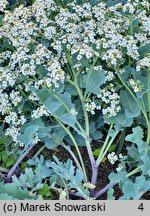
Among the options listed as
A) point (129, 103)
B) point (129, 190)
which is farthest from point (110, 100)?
point (129, 190)

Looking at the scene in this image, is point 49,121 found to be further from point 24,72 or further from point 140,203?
point 140,203

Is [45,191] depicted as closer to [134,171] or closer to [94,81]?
[134,171]

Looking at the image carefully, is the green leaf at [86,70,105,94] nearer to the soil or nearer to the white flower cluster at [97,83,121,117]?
the white flower cluster at [97,83,121,117]

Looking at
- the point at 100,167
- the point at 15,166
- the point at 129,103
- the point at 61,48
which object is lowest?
the point at 100,167

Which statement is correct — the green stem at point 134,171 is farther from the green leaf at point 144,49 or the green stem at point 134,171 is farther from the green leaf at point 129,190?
the green leaf at point 144,49

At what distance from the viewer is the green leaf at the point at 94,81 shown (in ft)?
5.66

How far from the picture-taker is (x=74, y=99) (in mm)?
1906

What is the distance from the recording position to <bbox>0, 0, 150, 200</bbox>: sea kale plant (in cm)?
167

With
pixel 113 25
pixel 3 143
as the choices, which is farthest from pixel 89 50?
pixel 3 143

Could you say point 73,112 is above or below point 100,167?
above

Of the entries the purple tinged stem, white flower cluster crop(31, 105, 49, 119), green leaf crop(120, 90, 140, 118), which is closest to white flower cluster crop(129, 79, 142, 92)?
green leaf crop(120, 90, 140, 118)

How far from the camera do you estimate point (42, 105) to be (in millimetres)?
1822

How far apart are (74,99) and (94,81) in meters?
0.19

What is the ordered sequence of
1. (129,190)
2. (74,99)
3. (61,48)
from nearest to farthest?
(129,190)
(61,48)
(74,99)
